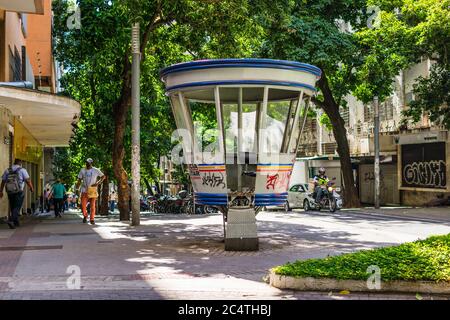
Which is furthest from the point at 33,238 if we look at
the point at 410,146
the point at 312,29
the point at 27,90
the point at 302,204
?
the point at 410,146

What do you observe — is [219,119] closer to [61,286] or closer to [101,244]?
[101,244]

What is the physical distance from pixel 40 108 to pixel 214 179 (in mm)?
8585

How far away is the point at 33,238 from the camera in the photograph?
13266 mm

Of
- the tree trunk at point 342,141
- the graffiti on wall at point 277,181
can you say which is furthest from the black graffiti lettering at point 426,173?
the graffiti on wall at point 277,181

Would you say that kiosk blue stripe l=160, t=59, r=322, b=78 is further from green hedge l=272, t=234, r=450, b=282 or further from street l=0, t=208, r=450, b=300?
green hedge l=272, t=234, r=450, b=282

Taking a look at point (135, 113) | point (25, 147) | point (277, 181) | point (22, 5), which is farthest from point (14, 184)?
point (25, 147)

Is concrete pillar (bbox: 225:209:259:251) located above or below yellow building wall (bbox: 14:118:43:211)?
below

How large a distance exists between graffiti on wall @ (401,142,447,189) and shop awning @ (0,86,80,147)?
16021mm

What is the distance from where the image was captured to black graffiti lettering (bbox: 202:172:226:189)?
1173 centimetres

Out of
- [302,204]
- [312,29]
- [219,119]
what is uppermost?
[312,29]

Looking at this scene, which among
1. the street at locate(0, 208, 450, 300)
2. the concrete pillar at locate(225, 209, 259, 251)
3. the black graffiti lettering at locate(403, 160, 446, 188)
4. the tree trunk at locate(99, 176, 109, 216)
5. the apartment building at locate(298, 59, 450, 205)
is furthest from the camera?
the tree trunk at locate(99, 176, 109, 216)

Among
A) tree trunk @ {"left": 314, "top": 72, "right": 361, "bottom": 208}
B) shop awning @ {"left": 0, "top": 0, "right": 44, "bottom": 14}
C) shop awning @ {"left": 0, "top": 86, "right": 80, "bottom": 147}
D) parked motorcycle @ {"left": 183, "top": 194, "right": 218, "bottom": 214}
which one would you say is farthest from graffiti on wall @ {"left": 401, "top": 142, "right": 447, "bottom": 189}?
shop awning @ {"left": 0, "top": 0, "right": 44, "bottom": 14}

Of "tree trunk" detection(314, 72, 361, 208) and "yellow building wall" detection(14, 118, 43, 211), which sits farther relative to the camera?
"tree trunk" detection(314, 72, 361, 208)

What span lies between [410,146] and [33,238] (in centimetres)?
2211
